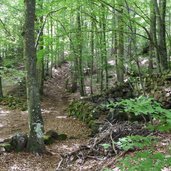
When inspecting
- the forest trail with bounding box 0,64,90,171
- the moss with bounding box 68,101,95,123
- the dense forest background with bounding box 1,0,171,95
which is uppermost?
the dense forest background with bounding box 1,0,171,95

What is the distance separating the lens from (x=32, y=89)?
25.0ft

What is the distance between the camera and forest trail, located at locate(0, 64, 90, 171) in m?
7.01

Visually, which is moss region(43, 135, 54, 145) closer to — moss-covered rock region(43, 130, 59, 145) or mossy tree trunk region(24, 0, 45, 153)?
moss-covered rock region(43, 130, 59, 145)

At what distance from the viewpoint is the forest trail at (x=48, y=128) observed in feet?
23.0

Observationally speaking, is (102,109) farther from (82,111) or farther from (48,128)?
(48,128)

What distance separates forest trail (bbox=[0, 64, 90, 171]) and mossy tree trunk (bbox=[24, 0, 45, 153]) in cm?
39

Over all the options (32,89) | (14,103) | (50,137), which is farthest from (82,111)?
(14,103)

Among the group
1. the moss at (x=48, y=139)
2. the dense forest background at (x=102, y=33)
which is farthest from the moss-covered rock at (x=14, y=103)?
the moss at (x=48, y=139)

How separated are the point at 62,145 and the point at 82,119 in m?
3.74

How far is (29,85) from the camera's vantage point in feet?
25.0

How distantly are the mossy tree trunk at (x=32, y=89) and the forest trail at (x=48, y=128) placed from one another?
393mm

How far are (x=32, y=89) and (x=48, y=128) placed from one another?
3953 mm

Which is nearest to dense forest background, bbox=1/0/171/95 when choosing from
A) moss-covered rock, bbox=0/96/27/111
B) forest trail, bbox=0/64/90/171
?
forest trail, bbox=0/64/90/171

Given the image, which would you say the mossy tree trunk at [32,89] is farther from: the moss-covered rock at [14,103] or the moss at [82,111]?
the moss-covered rock at [14,103]
